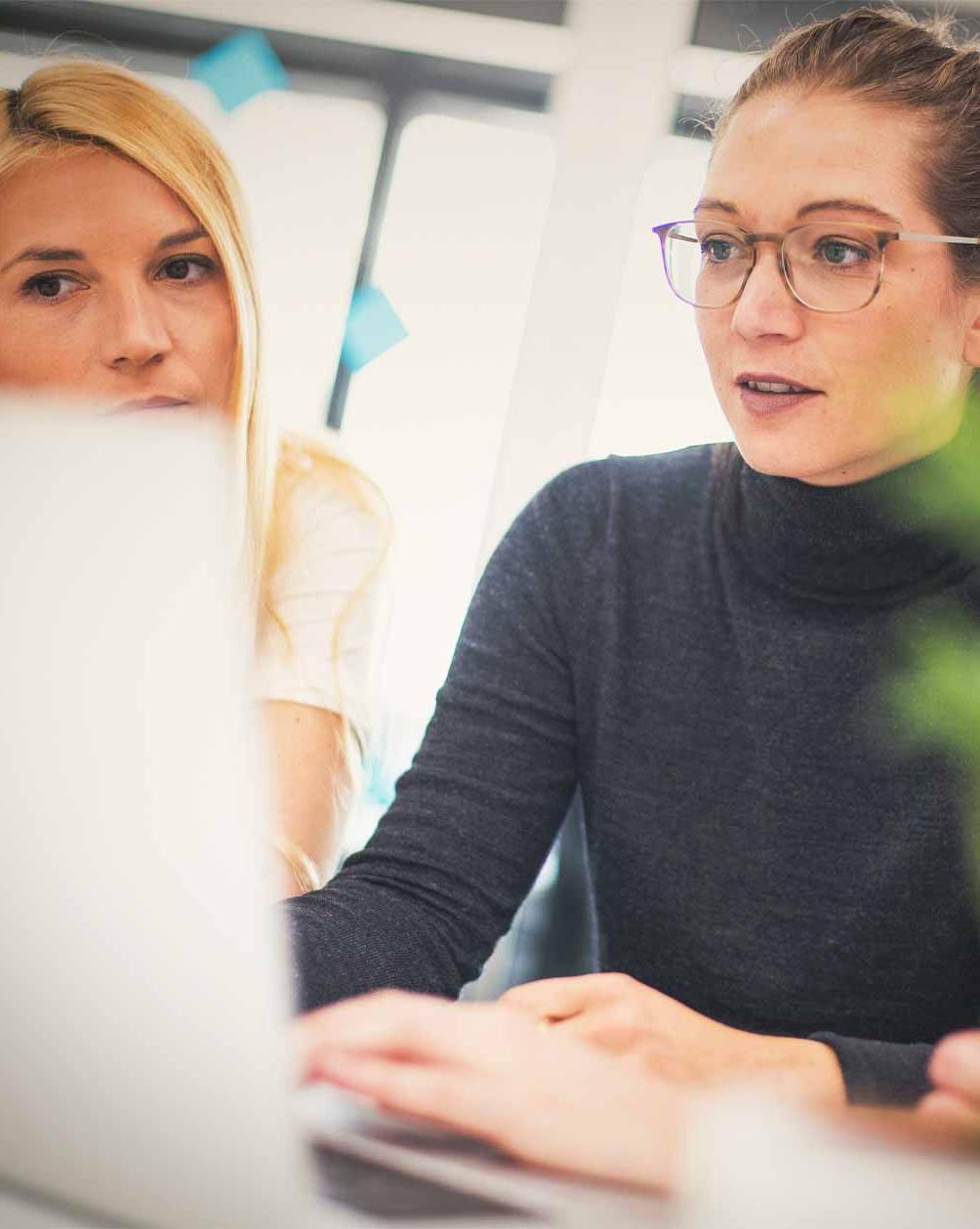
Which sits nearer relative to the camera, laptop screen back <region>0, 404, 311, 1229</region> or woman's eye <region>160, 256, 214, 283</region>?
laptop screen back <region>0, 404, 311, 1229</region>

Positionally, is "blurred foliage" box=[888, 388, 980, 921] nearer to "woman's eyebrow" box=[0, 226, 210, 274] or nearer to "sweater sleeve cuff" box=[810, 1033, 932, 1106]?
"sweater sleeve cuff" box=[810, 1033, 932, 1106]

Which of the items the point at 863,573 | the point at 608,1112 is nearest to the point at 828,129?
the point at 863,573

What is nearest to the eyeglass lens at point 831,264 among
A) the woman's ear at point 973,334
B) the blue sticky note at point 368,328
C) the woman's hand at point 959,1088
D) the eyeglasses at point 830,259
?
the eyeglasses at point 830,259

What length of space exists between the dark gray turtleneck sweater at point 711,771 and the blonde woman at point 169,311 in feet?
0.92

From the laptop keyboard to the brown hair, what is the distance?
90 cm

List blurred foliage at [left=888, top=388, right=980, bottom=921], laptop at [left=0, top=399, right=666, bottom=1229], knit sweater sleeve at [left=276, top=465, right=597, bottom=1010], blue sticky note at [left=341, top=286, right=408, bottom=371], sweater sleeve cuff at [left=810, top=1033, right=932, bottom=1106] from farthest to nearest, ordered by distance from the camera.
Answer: blue sticky note at [left=341, top=286, right=408, bottom=371], blurred foliage at [left=888, top=388, right=980, bottom=921], knit sweater sleeve at [left=276, top=465, right=597, bottom=1010], sweater sleeve cuff at [left=810, top=1033, right=932, bottom=1106], laptop at [left=0, top=399, right=666, bottom=1229]

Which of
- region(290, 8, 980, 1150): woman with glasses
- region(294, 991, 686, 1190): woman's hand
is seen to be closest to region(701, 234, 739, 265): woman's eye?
region(290, 8, 980, 1150): woman with glasses

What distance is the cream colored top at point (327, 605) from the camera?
1.29 meters

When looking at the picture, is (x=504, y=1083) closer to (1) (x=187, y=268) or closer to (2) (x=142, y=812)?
(2) (x=142, y=812)

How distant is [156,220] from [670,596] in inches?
28.5

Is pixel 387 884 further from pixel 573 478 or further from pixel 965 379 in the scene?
pixel 965 379

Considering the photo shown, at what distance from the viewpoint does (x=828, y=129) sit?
98 centimetres

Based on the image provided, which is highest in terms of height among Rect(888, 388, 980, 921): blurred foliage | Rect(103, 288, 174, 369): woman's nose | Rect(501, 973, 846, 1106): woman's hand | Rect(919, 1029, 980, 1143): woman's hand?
Rect(103, 288, 174, 369): woman's nose

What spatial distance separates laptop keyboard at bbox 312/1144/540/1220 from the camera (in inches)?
12.6
